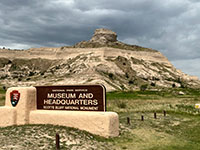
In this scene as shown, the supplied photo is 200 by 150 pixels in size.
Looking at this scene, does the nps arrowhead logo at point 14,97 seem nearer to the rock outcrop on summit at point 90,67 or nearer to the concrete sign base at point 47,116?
the concrete sign base at point 47,116

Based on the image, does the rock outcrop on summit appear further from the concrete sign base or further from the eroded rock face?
the concrete sign base

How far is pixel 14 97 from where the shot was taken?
19.7 meters

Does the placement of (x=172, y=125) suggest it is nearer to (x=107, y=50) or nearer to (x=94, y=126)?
(x=94, y=126)

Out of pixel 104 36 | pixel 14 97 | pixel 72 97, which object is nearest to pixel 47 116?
pixel 72 97

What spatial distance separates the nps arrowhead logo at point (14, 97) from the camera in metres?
19.5

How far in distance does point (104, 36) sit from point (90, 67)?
7917 centimetres

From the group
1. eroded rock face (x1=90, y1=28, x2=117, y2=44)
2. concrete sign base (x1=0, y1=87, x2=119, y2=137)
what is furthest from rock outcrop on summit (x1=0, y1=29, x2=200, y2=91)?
concrete sign base (x1=0, y1=87, x2=119, y2=137)

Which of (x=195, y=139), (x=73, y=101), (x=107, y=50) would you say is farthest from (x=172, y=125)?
(x=107, y=50)

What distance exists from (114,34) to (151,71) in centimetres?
7247

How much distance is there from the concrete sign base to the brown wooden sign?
520 millimetres

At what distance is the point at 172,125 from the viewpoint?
2331 centimetres

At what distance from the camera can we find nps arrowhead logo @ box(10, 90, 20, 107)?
1952 cm

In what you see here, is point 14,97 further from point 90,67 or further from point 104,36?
point 104,36

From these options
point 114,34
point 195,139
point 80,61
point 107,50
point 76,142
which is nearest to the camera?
point 76,142
